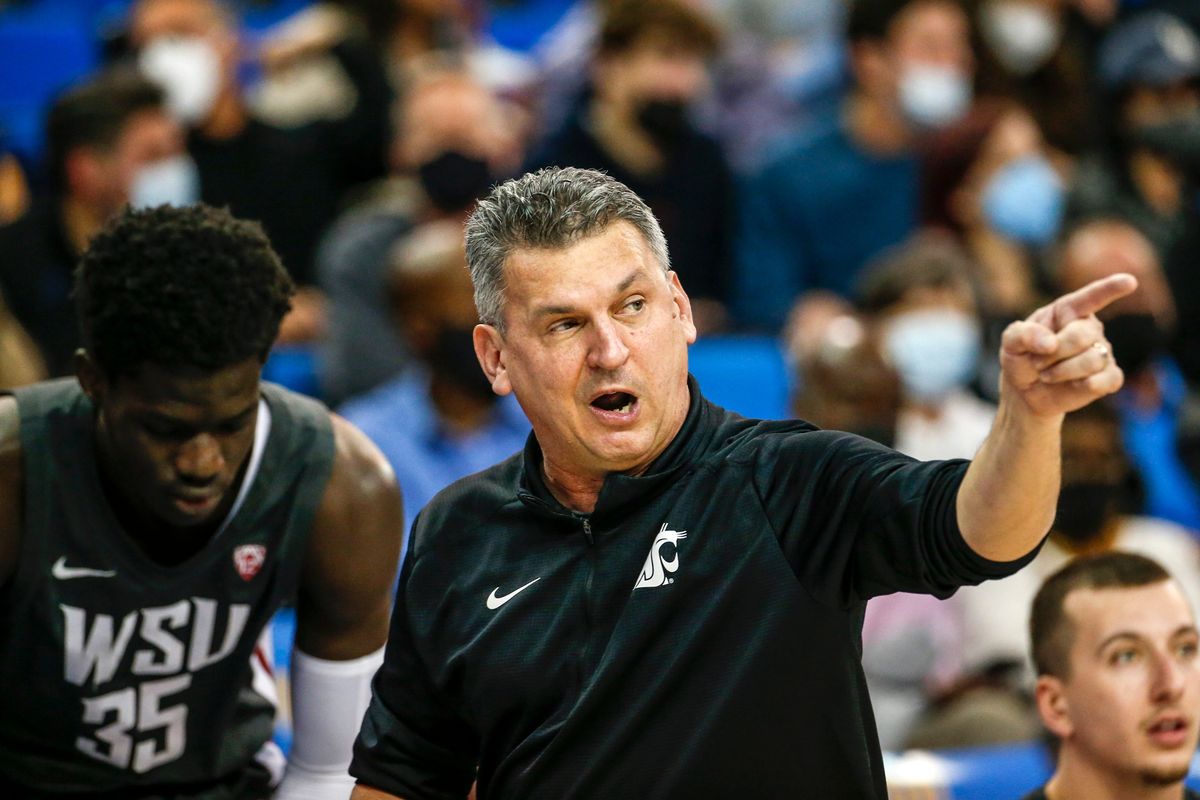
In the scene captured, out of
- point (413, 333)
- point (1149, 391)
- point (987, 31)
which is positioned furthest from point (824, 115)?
point (413, 333)

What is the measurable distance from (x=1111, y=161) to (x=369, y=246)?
2.78 meters

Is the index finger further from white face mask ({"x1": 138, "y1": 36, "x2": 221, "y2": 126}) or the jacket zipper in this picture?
white face mask ({"x1": 138, "y1": 36, "x2": 221, "y2": 126})

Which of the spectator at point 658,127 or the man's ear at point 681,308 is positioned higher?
the spectator at point 658,127

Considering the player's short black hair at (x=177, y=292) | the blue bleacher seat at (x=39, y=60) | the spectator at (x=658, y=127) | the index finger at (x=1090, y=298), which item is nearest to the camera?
the index finger at (x=1090, y=298)

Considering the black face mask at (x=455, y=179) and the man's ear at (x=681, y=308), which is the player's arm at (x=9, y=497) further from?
the black face mask at (x=455, y=179)

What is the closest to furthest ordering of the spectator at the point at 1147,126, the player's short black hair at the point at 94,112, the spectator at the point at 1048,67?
the player's short black hair at the point at 94,112, the spectator at the point at 1147,126, the spectator at the point at 1048,67

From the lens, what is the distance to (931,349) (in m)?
4.87

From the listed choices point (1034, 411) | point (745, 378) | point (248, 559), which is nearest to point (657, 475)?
point (1034, 411)

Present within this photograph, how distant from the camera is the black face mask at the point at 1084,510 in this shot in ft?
13.8

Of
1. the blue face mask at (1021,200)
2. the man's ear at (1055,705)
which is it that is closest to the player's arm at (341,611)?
the man's ear at (1055,705)

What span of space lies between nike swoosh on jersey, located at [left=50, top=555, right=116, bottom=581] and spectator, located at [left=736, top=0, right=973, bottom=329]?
11.0 feet

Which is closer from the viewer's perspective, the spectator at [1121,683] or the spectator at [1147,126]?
the spectator at [1121,683]

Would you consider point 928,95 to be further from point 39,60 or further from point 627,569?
point 627,569

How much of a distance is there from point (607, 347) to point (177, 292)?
0.75m
